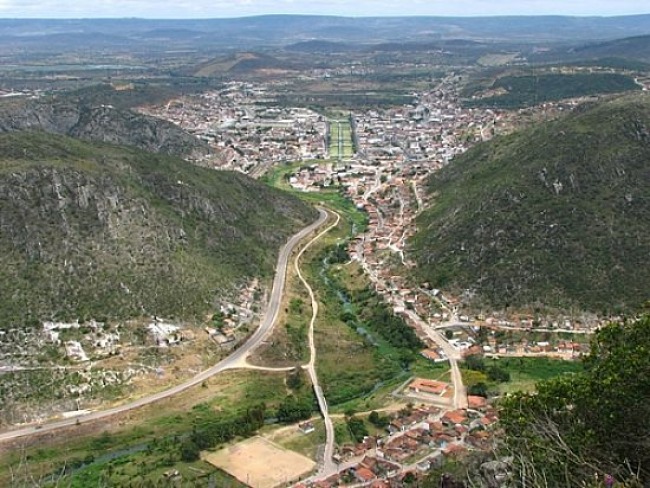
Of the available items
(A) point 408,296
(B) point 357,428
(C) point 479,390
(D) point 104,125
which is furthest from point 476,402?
(D) point 104,125

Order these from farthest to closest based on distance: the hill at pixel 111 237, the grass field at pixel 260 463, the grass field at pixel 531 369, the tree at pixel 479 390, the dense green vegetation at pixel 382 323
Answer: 1. the dense green vegetation at pixel 382 323
2. the hill at pixel 111 237
3. the grass field at pixel 531 369
4. the tree at pixel 479 390
5. the grass field at pixel 260 463

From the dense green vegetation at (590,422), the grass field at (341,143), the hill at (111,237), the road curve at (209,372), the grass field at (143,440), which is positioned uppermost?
the dense green vegetation at (590,422)

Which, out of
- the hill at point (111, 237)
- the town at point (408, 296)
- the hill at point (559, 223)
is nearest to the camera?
the town at point (408, 296)

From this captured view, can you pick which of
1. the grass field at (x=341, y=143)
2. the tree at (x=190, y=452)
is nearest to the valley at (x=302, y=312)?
the tree at (x=190, y=452)

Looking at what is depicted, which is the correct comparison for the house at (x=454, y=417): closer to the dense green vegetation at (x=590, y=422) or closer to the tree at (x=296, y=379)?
the tree at (x=296, y=379)

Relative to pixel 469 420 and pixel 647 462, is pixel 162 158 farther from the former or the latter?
pixel 647 462

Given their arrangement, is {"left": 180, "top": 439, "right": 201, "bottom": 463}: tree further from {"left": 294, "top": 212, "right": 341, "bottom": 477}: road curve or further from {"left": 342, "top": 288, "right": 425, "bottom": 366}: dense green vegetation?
{"left": 342, "top": 288, "right": 425, "bottom": 366}: dense green vegetation
